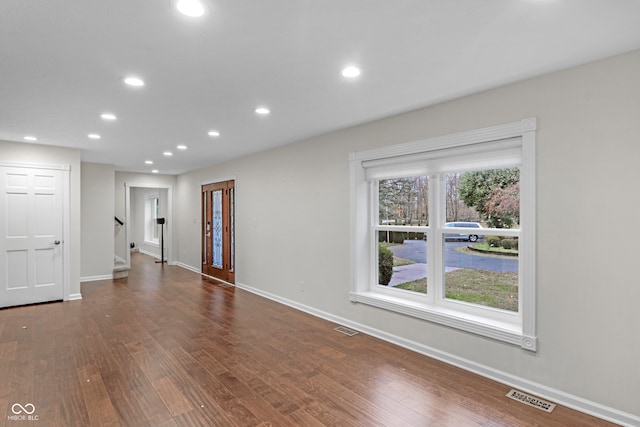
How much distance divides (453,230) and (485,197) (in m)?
0.43

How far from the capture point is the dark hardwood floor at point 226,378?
7.61 ft

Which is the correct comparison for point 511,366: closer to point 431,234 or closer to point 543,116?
point 431,234

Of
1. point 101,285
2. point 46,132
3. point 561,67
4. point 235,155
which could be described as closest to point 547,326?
point 561,67

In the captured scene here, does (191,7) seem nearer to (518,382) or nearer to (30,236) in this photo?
(518,382)

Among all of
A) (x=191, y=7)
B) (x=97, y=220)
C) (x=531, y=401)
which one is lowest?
(x=531, y=401)

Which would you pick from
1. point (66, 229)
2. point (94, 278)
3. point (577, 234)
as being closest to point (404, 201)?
point (577, 234)

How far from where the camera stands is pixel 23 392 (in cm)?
261

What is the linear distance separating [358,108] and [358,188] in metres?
0.99

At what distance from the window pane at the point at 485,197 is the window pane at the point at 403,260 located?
49cm

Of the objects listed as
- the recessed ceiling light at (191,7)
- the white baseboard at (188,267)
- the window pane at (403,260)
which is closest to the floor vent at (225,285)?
the white baseboard at (188,267)

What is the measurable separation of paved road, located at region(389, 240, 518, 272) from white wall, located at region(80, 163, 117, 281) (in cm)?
607

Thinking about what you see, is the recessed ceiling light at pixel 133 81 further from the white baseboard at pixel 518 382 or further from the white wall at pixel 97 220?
the white wall at pixel 97 220

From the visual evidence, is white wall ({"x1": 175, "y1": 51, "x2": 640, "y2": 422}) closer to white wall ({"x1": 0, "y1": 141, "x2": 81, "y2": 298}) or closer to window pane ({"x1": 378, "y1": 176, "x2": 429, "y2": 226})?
window pane ({"x1": 378, "y1": 176, "x2": 429, "y2": 226})

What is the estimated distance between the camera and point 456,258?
336 centimetres
